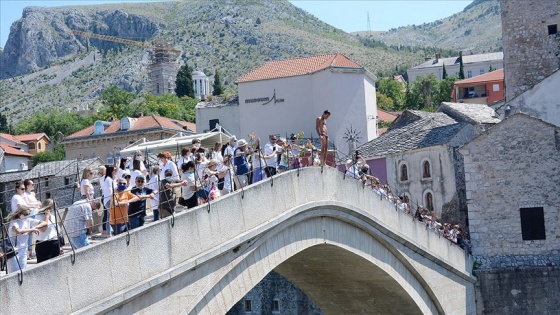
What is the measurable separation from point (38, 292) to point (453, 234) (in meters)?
20.5

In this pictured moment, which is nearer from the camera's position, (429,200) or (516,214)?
(516,214)

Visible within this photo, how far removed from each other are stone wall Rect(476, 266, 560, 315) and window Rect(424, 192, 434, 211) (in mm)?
7067

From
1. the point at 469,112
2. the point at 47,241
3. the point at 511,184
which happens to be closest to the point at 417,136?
the point at 469,112

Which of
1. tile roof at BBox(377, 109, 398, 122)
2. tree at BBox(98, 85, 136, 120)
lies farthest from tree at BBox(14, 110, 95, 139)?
tile roof at BBox(377, 109, 398, 122)

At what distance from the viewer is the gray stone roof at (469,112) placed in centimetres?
4167

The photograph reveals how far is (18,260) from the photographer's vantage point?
42.0ft

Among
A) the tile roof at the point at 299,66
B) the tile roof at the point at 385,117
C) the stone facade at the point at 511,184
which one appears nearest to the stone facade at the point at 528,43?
the stone facade at the point at 511,184

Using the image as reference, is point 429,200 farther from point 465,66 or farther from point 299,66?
point 465,66

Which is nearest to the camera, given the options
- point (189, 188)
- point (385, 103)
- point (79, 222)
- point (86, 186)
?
point (79, 222)

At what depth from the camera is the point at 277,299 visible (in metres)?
44.3

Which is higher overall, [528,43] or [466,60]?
[466,60]

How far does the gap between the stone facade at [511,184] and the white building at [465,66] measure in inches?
3872

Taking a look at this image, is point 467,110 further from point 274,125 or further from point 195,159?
point 195,159

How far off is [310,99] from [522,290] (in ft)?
71.7
